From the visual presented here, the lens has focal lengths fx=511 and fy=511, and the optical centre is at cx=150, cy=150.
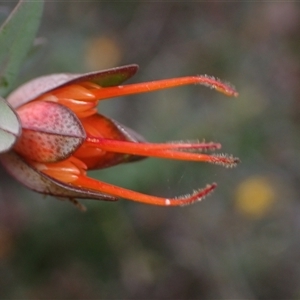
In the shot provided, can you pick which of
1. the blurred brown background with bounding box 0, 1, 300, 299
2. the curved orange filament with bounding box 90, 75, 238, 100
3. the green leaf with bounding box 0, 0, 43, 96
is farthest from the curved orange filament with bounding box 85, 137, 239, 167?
the blurred brown background with bounding box 0, 1, 300, 299

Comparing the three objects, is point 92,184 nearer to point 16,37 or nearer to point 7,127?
point 7,127

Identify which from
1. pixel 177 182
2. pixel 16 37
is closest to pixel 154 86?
pixel 16 37

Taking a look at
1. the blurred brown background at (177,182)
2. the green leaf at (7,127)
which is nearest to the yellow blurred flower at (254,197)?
the blurred brown background at (177,182)

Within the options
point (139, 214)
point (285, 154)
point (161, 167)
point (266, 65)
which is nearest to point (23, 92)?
point (161, 167)

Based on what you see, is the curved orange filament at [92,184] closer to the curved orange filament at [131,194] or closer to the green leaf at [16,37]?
the curved orange filament at [131,194]

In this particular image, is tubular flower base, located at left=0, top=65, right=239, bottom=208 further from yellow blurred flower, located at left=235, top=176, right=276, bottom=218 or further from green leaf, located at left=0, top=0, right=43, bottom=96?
yellow blurred flower, located at left=235, top=176, right=276, bottom=218

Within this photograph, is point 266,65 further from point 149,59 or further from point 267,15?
point 149,59
